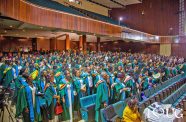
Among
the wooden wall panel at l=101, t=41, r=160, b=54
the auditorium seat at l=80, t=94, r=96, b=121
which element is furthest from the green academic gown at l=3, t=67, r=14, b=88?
the wooden wall panel at l=101, t=41, r=160, b=54

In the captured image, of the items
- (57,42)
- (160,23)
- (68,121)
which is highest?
(160,23)

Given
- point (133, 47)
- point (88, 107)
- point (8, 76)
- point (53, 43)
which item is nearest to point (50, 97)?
point (88, 107)

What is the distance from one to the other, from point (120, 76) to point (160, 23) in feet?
67.2

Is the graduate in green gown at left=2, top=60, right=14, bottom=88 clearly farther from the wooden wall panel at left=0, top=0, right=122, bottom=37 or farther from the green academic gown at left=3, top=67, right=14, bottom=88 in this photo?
the wooden wall panel at left=0, top=0, right=122, bottom=37

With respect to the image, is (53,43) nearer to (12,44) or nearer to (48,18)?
(12,44)

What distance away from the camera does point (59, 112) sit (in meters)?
5.07

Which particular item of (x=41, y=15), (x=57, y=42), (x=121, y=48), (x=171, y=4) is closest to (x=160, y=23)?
(x=171, y=4)

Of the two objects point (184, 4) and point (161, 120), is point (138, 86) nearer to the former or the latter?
point (161, 120)

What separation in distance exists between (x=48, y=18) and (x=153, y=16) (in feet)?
54.3

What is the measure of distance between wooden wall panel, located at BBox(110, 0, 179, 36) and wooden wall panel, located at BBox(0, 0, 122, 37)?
9153mm

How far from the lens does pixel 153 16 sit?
2500 cm

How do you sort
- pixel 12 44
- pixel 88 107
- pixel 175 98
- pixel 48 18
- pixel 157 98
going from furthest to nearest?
pixel 12 44
pixel 48 18
pixel 175 98
pixel 157 98
pixel 88 107

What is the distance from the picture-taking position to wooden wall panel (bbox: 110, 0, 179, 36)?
23.7 m

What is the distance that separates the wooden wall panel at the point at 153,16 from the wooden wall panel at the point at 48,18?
9.15 meters
